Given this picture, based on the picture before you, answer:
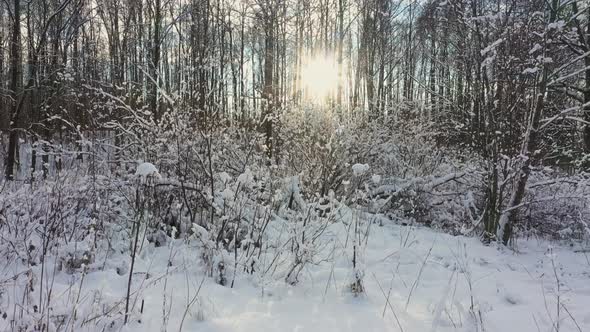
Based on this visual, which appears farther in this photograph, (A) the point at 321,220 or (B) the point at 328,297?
(A) the point at 321,220

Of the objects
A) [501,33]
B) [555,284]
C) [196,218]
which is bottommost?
[555,284]

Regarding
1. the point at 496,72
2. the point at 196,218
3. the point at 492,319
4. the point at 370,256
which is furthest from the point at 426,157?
the point at 492,319

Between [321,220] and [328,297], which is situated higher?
[321,220]

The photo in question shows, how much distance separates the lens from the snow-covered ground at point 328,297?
254 cm

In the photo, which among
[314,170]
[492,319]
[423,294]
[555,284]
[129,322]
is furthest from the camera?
[314,170]

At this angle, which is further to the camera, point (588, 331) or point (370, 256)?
point (370, 256)

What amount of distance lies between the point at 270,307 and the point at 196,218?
2.45 m

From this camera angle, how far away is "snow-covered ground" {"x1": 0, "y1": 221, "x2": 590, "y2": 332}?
2545 mm

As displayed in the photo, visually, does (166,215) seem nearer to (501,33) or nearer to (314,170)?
(314,170)

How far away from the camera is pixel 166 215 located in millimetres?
4828

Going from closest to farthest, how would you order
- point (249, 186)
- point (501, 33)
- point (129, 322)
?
point (129, 322)
point (249, 186)
point (501, 33)

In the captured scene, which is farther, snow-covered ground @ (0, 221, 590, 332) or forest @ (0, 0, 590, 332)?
forest @ (0, 0, 590, 332)

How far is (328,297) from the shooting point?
312cm

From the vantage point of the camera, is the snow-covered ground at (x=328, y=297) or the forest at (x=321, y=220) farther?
the forest at (x=321, y=220)
